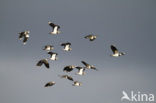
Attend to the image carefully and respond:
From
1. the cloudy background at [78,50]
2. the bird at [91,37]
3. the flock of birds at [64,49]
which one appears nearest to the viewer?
the flock of birds at [64,49]

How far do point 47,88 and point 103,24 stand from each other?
870mm

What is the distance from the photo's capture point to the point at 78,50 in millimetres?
3594

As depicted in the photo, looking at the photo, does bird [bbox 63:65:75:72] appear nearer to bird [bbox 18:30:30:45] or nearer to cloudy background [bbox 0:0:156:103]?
cloudy background [bbox 0:0:156:103]

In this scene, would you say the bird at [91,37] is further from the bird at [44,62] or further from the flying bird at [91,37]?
the bird at [44,62]

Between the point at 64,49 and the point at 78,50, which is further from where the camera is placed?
the point at 78,50

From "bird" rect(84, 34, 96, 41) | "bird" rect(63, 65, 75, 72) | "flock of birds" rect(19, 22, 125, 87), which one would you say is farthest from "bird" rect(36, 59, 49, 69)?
"bird" rect(84, 34, 96, 41)

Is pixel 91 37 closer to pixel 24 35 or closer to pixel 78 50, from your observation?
pixel 78 50

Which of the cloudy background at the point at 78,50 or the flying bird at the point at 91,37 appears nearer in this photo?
the flying bird at the point at 91,37

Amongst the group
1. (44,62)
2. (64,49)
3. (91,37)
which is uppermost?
(91,37)

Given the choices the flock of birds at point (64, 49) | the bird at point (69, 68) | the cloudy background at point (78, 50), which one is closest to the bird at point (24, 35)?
the flock of birds at point (64, 49)

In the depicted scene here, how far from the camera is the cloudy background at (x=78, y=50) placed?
3.52 metres

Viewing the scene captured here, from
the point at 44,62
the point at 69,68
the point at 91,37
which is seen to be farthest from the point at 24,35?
the point at 91,37

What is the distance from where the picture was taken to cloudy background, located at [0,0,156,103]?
11.5ft

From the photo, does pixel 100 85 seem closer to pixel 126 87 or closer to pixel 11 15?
pixel 126 87
